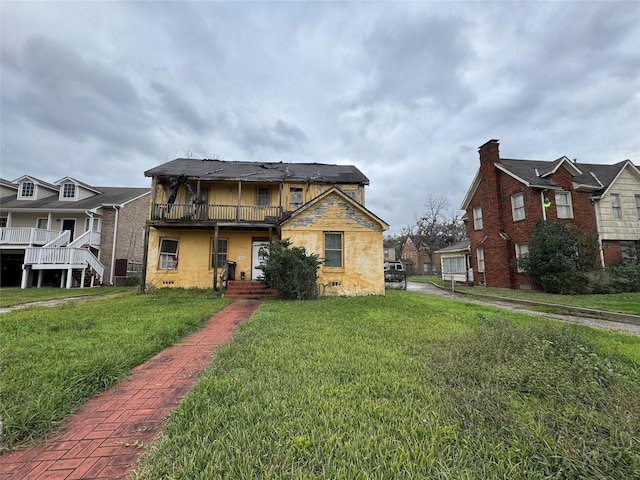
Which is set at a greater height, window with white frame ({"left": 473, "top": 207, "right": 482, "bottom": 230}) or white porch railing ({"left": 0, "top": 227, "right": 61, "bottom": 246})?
window with white frame ({"left": 473, "top": 207, "right": 482, "bottom": 230})

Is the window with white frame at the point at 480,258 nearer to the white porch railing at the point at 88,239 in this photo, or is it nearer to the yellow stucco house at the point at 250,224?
the yellow stucco house at the point at 250,224

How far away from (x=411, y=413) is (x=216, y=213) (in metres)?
13.5

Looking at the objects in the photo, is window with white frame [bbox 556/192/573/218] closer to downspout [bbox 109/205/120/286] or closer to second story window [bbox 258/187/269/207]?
second story window [bbox 258/187/269/207]

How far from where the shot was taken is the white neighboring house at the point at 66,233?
17641 millimetres

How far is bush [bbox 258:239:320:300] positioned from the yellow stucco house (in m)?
1.64

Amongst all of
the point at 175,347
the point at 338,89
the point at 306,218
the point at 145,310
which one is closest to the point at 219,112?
the point at 338,89

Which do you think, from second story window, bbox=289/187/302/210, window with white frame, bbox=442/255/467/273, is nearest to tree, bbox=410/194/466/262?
window with white frame, bbox=442/255/467/273

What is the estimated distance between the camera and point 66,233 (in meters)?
18.6

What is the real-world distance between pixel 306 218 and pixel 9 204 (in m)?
23.5

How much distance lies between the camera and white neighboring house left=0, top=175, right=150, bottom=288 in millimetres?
17641

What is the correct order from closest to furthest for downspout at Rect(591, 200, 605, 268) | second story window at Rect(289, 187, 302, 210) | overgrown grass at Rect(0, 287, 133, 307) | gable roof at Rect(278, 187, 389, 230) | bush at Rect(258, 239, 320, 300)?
1. bush at Rect(258, 239, 320, 300)
2. overgrown grass at Rect(0, 287, 133, 307)
3. gable roof at Rect(278, 187, 389, 230)
4. downspout at Rect(591, 200, 605, 268)
5. second story window at Rect(289, 187, 302, 210)

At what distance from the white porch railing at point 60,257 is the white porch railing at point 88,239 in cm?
93

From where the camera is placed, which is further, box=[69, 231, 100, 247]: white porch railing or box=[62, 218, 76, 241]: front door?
box=[62, 218, 76, 241]: front door

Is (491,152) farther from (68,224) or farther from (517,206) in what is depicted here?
(68,224)
